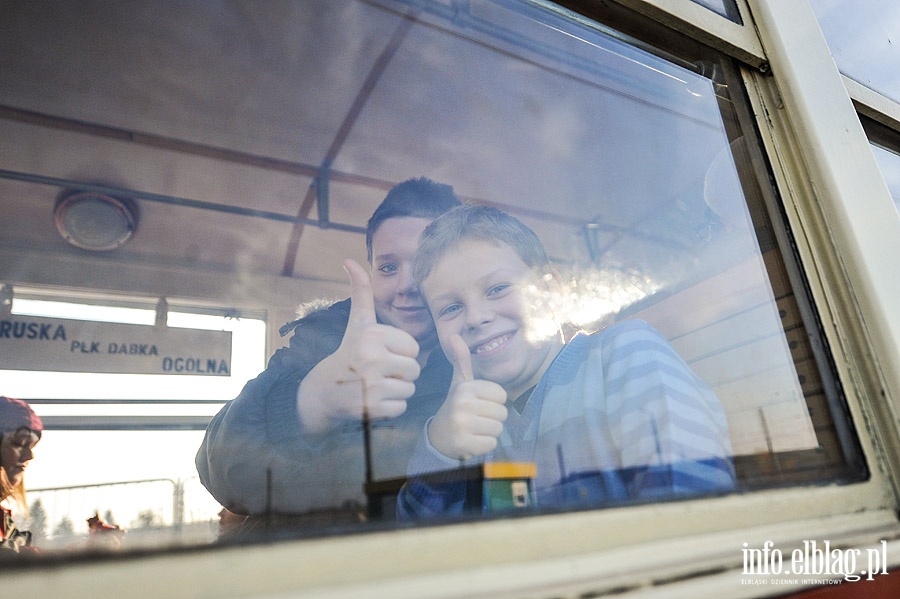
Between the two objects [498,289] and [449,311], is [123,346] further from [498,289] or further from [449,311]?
[498,289]

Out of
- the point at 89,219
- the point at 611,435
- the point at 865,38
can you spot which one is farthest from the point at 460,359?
the point at 89,219

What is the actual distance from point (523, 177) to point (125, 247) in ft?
5.30

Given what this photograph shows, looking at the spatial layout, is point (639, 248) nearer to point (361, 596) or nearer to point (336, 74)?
point (336, 74)

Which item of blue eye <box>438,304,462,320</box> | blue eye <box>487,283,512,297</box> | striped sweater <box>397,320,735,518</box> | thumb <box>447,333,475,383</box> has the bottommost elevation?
striped sweater <box>397,320,735,518</box>

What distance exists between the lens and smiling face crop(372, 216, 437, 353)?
5.04 feet

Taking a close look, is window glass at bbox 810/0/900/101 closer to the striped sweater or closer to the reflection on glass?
the reflection on glass

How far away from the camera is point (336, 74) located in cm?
194

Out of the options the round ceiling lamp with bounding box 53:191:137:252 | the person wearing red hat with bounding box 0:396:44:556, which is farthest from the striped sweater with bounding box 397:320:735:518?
the round ceiling lamp with bounding box 53:191:137:252

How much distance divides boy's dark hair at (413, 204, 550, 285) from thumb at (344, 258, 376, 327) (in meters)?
0.17

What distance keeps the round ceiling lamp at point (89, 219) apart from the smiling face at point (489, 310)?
1.44 meters

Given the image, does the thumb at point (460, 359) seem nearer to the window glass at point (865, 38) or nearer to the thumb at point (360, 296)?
the thumb at point (360, 296)

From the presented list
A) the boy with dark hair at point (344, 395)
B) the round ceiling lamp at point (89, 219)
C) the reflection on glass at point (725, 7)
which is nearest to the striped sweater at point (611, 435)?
the boy with dark hair at point (344, 395)

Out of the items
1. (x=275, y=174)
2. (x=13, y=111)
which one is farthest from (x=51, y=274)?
(x=275, y=174)

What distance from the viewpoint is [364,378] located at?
56.9 inches
